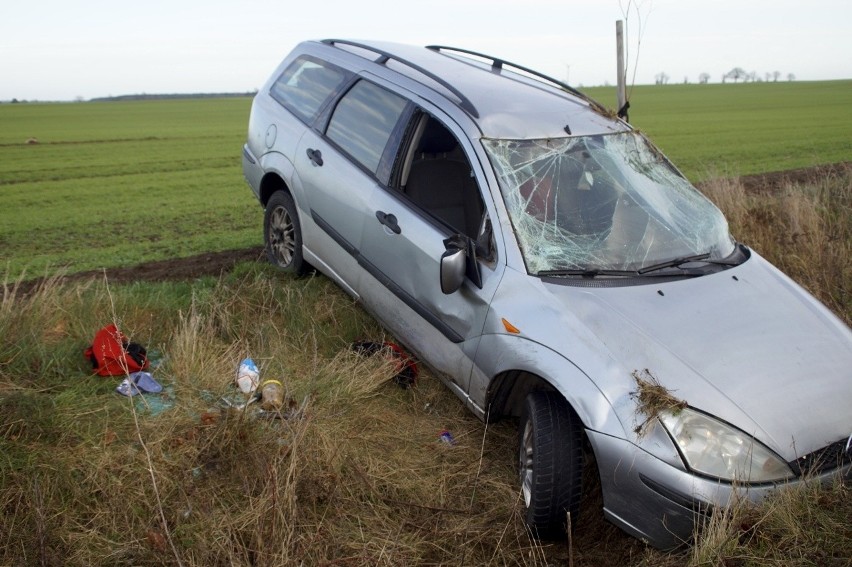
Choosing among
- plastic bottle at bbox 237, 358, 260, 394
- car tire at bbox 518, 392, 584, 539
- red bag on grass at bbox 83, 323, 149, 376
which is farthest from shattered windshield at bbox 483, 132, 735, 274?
red bag on grass at bbox 83, 323, 149, 376

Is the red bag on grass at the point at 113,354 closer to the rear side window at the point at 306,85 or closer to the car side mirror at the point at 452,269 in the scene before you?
the car side mirror at the point at 452,269

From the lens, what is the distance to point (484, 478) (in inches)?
172

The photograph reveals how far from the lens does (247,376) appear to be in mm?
4773

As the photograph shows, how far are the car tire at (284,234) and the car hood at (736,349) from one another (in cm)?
277

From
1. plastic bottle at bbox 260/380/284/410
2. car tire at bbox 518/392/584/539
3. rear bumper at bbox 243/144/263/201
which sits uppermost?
rear bumper at bbox 243/144/263/201

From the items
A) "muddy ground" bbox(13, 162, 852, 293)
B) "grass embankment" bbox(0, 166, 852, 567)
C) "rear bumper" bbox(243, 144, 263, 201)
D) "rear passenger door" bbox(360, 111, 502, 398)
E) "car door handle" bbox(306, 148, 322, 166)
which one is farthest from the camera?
"muddy ground" bbox(13, 162, 852, 293)

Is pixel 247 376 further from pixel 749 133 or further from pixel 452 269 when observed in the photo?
pixel 749 133

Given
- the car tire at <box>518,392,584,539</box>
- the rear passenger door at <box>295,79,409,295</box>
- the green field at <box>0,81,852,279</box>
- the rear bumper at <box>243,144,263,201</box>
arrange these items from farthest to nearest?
the green field at <box>0,81,852,279</box> < the rear bumper at <box>243,144,263,201</box> < the rear passenger door at <box>295,79,409,295</box> < the car tire at <box>518,392,584,539</box>

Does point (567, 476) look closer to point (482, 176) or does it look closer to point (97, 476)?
point (482, 176)

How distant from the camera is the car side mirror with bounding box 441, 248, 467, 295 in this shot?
4.21 meters

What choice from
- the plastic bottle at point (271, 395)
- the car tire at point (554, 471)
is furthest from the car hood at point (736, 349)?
the plastic bottle at point (271, 395)

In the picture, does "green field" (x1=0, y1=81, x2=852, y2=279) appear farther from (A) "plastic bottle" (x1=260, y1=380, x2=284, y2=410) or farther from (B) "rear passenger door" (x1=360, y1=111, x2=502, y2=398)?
(A) "plastic bottle" (x1=260, y1=380, x2=284, y2=410)

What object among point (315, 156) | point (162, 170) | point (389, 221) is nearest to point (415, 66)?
point (315, 156)

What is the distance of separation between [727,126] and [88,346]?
31.9 metres
